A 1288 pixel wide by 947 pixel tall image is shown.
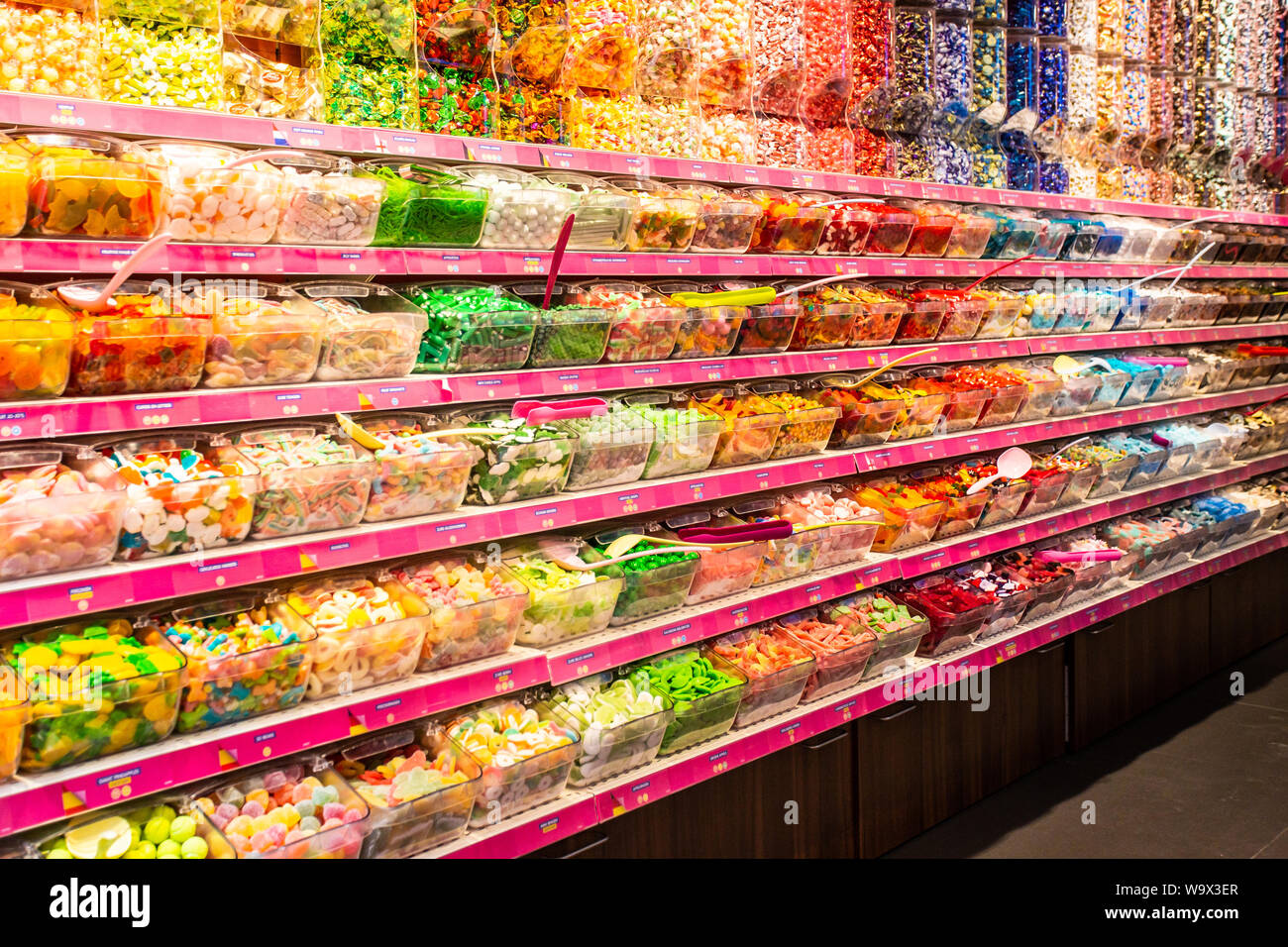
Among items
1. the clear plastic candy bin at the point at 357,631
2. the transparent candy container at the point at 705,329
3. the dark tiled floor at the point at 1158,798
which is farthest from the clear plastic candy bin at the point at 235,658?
the dark tiled floor at the point at 1158,798

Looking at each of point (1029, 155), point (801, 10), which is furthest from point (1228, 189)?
point (801, 10)

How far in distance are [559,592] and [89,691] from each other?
111cm

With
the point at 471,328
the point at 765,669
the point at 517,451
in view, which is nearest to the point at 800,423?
the point at 765,669

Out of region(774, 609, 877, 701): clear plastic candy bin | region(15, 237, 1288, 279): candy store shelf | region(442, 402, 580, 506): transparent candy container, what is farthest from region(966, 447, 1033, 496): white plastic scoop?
region(442, 402, 580, 506): transparent candy container

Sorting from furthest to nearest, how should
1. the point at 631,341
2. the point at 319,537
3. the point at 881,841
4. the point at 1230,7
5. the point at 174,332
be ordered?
the point at 1230,7, the point at 881,841, the point at 631,341, the point at 319,537, the point at 174,332

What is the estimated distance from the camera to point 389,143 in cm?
256

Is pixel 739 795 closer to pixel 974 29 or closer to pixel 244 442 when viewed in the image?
pixel 244 442

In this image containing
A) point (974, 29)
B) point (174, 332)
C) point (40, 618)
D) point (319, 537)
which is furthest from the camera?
point (974, 29)

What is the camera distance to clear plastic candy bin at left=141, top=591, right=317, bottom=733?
7.07 ft

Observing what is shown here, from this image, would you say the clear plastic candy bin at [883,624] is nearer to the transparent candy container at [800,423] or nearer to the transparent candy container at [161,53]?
the transparent candy container at [800,423]

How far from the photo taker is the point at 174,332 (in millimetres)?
2182

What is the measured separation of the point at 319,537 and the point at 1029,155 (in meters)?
3.92

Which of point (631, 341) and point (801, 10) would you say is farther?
point (801, 10)

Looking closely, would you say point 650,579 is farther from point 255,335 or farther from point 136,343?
point 136,343
